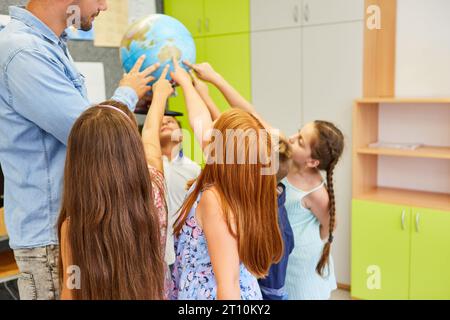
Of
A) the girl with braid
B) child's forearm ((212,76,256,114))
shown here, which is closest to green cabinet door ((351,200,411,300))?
the girl with braid

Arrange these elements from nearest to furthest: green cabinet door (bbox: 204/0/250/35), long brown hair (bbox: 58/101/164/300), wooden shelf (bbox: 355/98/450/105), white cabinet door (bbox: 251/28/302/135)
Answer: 1. long brown hair (bbox: 58/101/164/300)
2. wooden shelf (bbox: 355/98/450/105)
3. white cabinet door (bbox: 251/28/302/135)
4. green cabinet door (bbox: 204/0/250/35)

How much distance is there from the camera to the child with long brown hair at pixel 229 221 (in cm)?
114

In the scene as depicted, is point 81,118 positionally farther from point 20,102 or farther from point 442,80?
point 442,80

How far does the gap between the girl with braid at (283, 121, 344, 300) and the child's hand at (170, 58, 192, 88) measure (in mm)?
654

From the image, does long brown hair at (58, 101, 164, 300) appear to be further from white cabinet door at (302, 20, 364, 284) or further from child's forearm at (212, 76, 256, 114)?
white cabinet door at (302, 20, 364, 284)

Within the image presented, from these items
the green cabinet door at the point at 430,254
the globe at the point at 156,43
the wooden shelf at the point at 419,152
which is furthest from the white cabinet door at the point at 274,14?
the globe at the point at 156,43

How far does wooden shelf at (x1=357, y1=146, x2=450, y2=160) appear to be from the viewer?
2.65m

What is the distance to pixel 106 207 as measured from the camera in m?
1.04

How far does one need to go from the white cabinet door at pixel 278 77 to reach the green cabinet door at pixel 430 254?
3.45 feet

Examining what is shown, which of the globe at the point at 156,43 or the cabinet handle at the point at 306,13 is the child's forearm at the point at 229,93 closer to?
the globe at the point at 156,43

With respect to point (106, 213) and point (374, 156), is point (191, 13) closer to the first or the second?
point (374, 156)

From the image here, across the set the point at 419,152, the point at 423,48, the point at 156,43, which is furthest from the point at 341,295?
the point at 156,43
